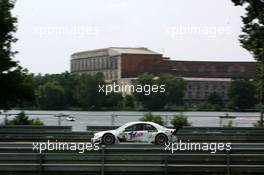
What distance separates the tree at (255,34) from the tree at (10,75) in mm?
11088

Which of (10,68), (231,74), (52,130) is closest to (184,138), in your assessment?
(231,74)

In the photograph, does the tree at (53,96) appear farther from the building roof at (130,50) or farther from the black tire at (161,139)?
the black tire at (161,139)

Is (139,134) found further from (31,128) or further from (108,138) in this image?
(31,128)

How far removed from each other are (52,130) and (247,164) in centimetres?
1352

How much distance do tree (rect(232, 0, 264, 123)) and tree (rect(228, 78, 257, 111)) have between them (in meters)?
0.45

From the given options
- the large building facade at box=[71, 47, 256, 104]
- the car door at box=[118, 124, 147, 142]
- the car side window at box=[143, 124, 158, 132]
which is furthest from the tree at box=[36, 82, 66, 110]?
the car side window at box=[143, 124, 158, 132]

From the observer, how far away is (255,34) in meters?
27.1

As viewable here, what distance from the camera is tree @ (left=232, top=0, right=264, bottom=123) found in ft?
79.4

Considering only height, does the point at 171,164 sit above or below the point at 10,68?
below

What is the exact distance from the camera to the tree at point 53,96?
25.1 m

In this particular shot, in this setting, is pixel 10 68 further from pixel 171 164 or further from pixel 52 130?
pixel 171 164

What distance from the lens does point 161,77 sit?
74.3 ft

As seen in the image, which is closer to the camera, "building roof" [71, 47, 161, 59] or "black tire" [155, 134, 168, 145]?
"black tire" [155, 134, 168, 145]

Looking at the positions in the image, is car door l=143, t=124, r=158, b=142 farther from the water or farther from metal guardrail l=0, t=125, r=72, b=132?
metal guardrail l=0, t=125, r=72, b=132
